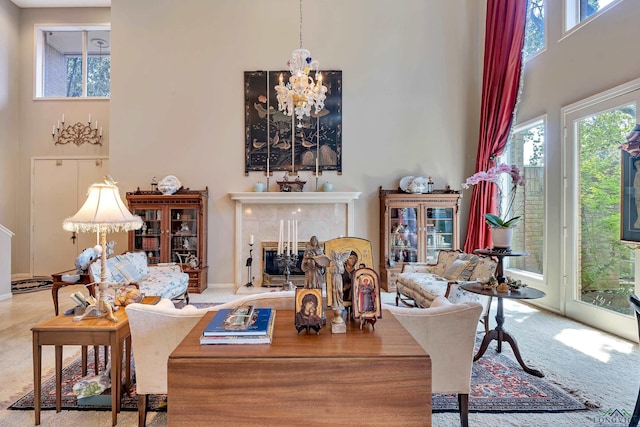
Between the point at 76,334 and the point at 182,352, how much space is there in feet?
3.67

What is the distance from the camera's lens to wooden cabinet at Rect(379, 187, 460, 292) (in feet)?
17.6

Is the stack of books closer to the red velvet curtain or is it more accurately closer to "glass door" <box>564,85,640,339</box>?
"glass door" <box>564,85,640,339</box>

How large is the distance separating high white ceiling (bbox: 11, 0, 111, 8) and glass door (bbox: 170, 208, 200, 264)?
4626mm

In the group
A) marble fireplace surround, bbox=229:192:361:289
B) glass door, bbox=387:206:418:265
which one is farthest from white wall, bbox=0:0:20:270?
glass door, bbox=387:206:418:265

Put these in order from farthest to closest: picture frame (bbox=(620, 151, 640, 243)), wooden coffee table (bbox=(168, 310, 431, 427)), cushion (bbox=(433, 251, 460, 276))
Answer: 1. cushion (bbox=(433, 251, 460, 276))
2. picture frame (bbox=(620, 151, 640, 243))
3. wooden coffee table (bbox=(168, 310, 431, 427))

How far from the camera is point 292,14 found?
5652mm

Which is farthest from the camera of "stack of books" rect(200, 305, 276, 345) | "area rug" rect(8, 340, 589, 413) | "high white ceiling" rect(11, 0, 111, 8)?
"high white ceiling" rect(11, 0, 111, 8)

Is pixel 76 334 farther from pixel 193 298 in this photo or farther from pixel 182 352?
pixel 193 298

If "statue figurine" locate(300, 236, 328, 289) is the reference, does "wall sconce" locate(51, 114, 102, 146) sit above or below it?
above

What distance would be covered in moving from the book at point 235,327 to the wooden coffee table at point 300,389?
99 mm

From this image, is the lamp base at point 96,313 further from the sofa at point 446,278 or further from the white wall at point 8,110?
the white wall at point 8,110

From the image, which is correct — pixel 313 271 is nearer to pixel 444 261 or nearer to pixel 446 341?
pixel 446 341

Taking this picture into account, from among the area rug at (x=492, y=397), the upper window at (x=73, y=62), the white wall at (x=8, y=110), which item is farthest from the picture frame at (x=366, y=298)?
the white wall at (x=8, y=110)

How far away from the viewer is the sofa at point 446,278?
3422 millimetres
